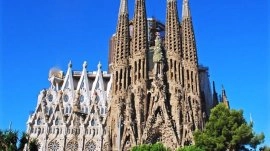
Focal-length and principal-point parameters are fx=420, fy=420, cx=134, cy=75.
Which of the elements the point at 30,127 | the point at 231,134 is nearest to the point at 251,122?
the point at 231,134

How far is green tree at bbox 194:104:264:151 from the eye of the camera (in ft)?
92.6


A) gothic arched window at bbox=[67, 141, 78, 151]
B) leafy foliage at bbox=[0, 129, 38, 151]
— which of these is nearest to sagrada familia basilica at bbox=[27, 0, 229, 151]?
Answer: gothic arched window at bbox=[67, 141, 78, 151]

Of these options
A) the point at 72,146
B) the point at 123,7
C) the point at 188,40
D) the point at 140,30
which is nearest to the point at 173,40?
the point at 188,40

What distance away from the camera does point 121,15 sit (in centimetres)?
4778

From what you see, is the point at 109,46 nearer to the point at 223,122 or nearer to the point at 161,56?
the point at 161,56

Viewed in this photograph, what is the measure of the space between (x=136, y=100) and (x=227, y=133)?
1490 centimetres

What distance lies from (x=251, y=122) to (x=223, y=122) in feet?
7.17

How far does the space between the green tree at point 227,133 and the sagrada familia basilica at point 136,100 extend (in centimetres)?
1085

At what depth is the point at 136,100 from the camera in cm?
4212

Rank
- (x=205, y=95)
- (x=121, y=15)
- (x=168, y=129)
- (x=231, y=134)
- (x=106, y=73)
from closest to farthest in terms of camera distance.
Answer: (x=231, y=134) < (x=168, y=129) < (x=121, y=15) < (x=205, y=95) < (x=106, y=73)

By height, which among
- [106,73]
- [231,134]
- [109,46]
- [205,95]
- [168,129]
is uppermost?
[109,46]

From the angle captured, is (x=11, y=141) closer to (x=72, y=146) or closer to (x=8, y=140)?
(x=8, y=140)

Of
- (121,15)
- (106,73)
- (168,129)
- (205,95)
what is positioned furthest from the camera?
(106,73)

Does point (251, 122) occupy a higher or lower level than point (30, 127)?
lower
